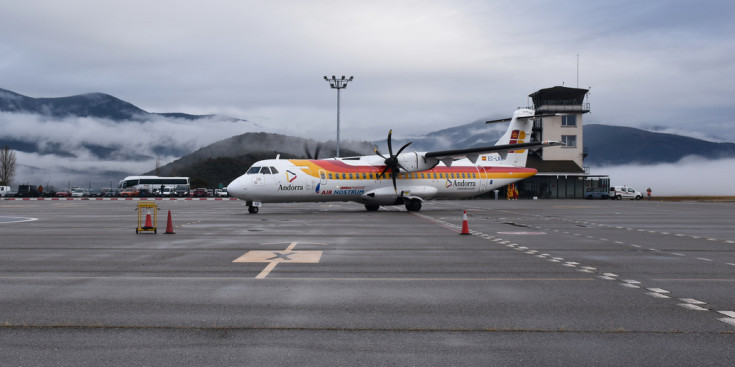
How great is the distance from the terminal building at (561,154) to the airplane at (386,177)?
121 ft

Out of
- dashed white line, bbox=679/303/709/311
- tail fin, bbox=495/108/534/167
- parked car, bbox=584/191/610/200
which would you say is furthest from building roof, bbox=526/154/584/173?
dashed white line, bbox=679/303/709/311

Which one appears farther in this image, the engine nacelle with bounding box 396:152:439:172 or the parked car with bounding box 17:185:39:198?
the parked car with bounding box 17:185:39:198

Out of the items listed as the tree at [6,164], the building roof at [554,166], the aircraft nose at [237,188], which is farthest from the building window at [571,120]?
the tree at [6,164]

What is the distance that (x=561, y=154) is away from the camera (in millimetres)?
82062

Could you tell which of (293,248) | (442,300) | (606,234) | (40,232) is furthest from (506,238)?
(40,232)

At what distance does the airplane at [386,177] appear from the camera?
3152 centimetres

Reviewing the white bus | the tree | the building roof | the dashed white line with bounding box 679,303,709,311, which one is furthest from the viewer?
the tree

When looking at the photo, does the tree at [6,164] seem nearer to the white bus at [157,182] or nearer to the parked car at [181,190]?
the white bus at [157,182]

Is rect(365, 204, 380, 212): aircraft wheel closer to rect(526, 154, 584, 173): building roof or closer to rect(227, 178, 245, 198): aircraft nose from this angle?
rect(227, 178, 245, 198): aircraft nose

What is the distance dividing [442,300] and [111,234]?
13.9m

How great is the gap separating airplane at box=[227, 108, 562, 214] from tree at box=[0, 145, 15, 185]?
118302 mm

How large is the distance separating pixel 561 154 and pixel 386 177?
54424 mm

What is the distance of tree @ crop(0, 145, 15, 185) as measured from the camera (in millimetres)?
125312

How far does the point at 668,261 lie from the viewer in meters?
12.1
